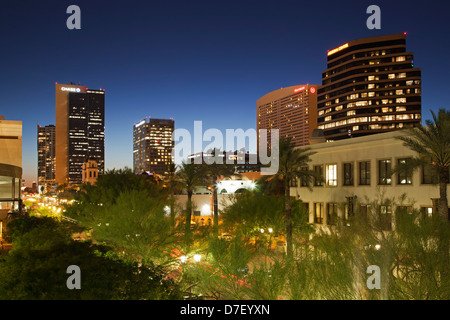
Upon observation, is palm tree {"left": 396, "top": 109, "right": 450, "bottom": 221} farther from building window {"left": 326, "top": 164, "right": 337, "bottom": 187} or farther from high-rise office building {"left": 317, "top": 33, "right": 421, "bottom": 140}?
high-rise office building {"left": 317, "top": 33, "right": 421, "bottom": 140}

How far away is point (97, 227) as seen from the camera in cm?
2767

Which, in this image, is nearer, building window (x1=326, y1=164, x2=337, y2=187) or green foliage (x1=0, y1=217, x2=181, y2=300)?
green foliage (x1=0, y1=217, x2=181, y2=300)

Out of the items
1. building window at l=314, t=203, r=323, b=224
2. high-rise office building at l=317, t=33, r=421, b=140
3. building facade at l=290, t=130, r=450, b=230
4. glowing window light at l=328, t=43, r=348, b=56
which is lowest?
building window at l=314, t=203, r=323, b=224

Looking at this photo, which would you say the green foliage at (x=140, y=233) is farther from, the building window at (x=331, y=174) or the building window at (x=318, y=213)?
the building window at (x=318, y=213)

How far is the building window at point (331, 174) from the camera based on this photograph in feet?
115

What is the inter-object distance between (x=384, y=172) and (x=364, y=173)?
2.15 meters

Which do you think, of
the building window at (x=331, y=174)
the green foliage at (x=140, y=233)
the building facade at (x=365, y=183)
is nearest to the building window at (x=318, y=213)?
the building facade at (x=365, y=183)

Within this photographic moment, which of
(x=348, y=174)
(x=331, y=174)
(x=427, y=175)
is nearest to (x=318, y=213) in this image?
(x=331, y=174)

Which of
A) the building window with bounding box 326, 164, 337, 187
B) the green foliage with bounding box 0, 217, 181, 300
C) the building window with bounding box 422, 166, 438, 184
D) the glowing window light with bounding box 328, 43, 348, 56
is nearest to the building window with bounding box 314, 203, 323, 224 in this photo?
the building window with bounding box 326, 164, 337, 187

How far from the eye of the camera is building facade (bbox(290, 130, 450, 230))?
27.3m

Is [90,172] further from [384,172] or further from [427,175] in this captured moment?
[427,175]

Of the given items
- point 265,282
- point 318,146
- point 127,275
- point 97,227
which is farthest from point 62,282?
point 318,146
